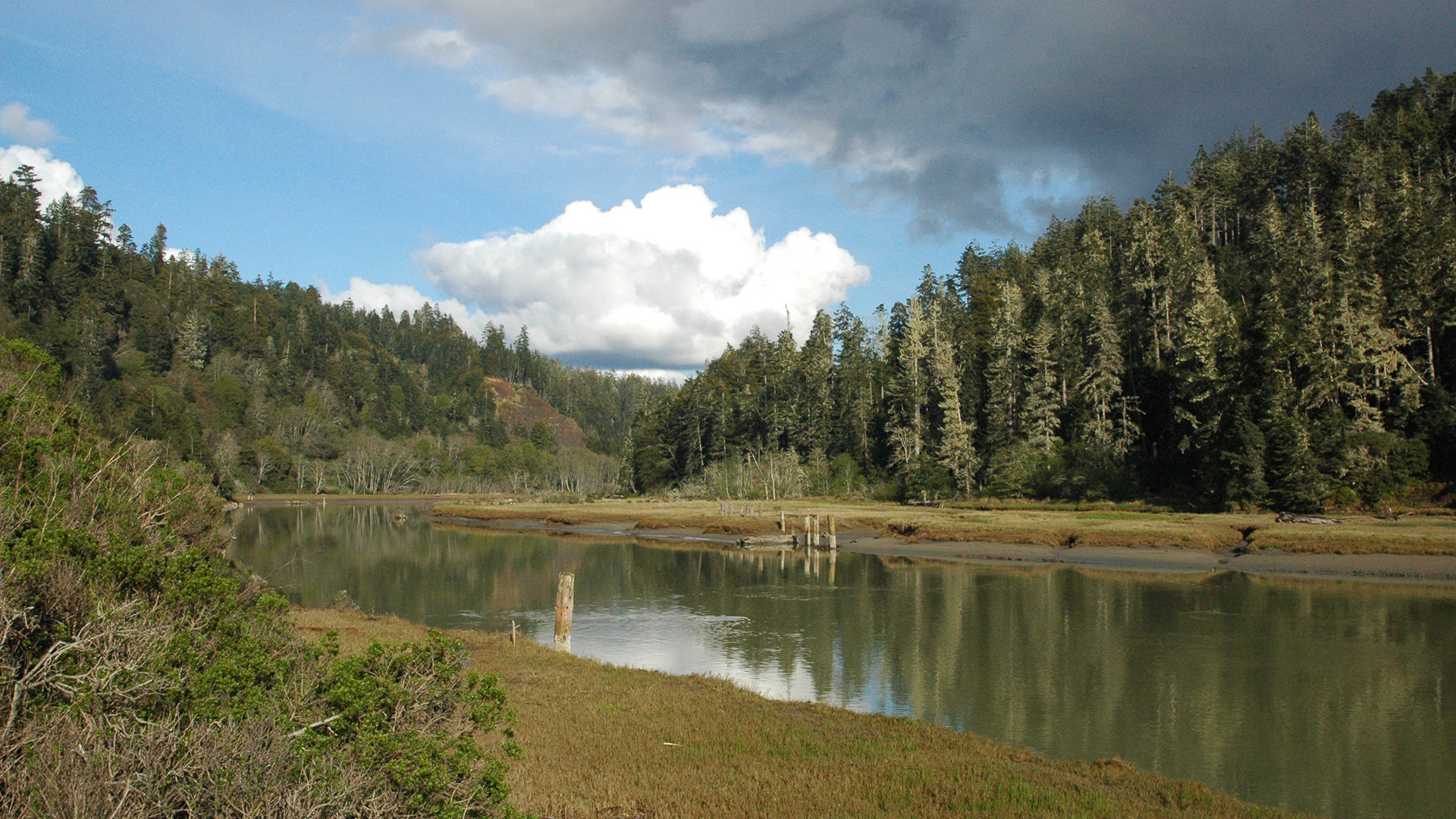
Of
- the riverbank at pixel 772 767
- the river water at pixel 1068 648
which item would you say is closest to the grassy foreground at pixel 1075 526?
the river water at pixel 1068 648

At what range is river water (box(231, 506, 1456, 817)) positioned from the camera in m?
15.4

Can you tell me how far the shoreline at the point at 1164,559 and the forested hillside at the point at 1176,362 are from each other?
1430cm

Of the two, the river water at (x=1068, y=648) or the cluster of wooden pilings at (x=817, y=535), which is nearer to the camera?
the river water at (x=1068, y=648)

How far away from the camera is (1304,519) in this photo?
165 feet

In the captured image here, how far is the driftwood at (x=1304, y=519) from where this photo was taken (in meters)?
49.1

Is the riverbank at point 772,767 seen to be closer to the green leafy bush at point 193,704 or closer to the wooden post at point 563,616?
the green leafy bush at point 193,704

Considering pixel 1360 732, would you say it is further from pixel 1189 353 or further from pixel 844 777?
pixel 1189 353

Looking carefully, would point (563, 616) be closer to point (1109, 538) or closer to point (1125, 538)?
point (1109, 538)

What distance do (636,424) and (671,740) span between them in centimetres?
12012

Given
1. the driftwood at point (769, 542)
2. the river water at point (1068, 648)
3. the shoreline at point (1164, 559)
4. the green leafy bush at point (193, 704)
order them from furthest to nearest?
the driftwood at point (769, 542) < the shoreline at point (1164, 559) < the river water at point (1068, 648) < the green leafy bush at point (193, 704)

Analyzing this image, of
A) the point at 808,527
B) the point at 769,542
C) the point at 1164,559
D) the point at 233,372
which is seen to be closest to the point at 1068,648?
the point at 1164,559

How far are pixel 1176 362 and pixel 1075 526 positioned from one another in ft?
71.6

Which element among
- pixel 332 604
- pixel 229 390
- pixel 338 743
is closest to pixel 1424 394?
pixel 332 604

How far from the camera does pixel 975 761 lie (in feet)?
40.5
